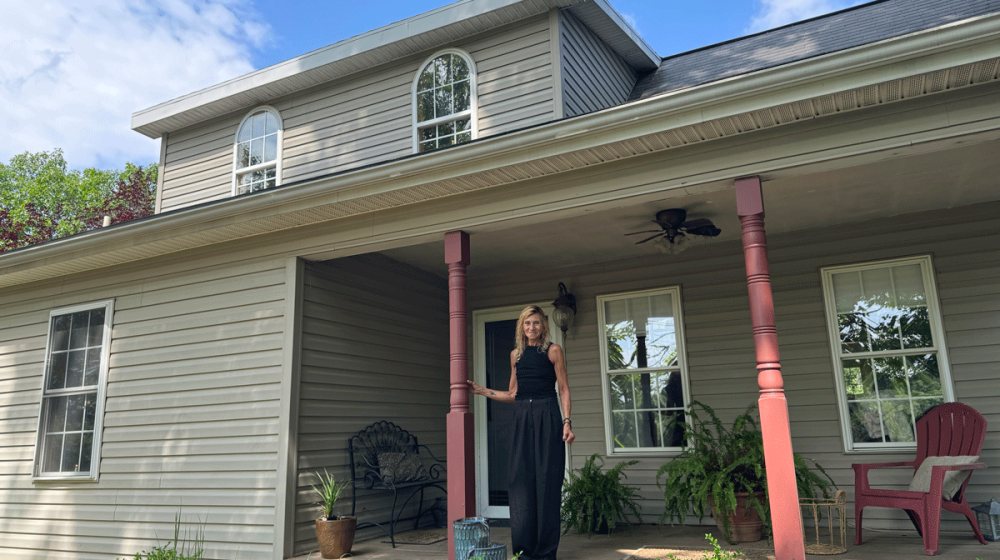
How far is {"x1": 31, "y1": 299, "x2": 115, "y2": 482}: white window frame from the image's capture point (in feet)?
19.0

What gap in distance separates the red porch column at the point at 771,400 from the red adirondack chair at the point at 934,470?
111 centimetres

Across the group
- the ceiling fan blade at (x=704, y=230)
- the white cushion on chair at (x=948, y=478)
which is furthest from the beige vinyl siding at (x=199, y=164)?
the white cushion on chair at (x=948, y=478)

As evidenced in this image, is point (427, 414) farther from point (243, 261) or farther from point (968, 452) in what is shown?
point (968, 452)

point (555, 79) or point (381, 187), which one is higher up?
point (555, 79)

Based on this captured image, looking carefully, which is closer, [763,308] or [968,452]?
[763,308]

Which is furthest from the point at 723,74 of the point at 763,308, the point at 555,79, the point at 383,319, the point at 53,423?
the point at 53,423

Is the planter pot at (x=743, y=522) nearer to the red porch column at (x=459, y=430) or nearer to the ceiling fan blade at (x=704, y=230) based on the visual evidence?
the red porch column at (x=459, y=430)

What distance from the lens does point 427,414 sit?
6.26 meters

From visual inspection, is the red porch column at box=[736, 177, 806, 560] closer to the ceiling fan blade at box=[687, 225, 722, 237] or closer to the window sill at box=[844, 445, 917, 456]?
the ceiling fan blade at box=[687, 225, 722, 237]

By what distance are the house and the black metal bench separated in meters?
0.15

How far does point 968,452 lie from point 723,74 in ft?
11.3

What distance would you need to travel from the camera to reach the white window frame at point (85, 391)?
5777 mm

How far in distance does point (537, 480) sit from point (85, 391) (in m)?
4.57

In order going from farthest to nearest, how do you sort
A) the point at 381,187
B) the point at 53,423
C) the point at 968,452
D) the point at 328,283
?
the point at 53,423
the point at 328,283
the point at 381,187
the point at 968,452
